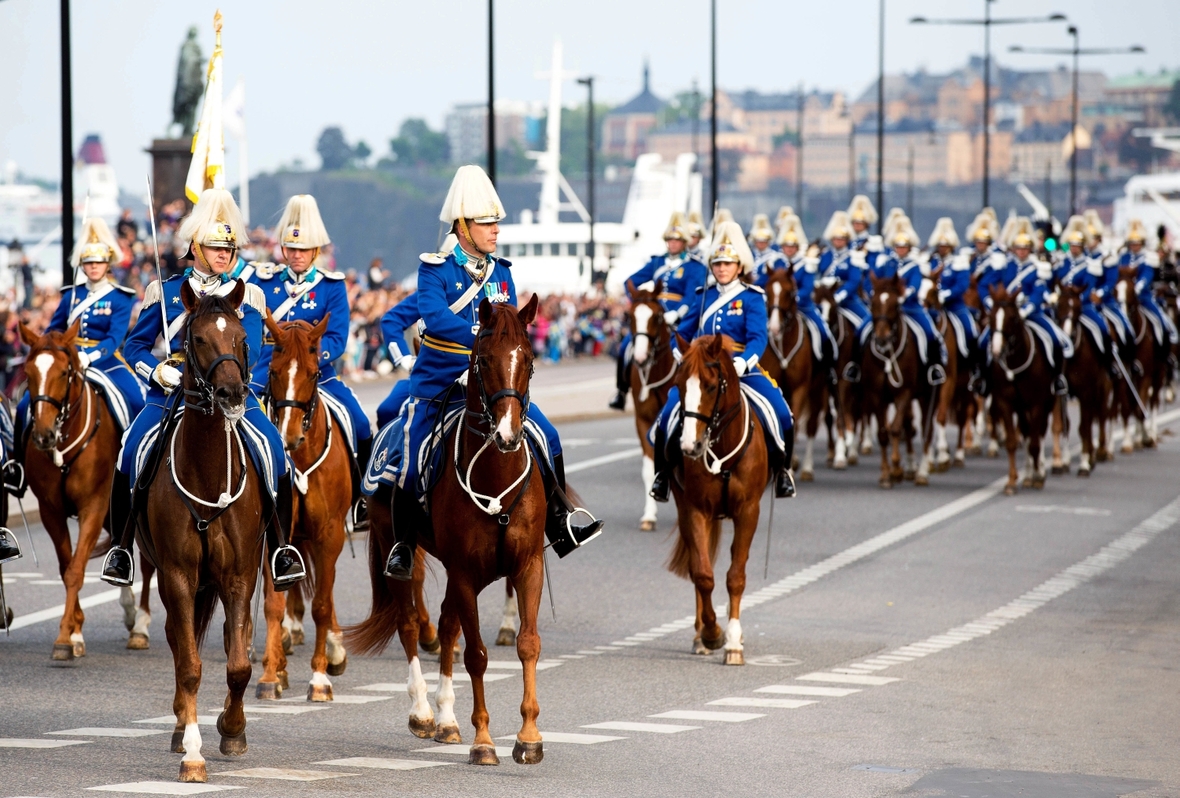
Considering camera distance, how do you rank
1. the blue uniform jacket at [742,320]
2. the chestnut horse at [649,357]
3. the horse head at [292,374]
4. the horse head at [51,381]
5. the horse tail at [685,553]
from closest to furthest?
1. the horse head at [292,374]
2. the horse head at [51,381]
3. the horse tail at [685,553]
4. the blue uniform jacket at [742,320]
5. the chestnut horse at [649,357]

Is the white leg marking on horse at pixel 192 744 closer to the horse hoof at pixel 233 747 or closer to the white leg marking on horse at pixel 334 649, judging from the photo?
the horse hoof at pixel 233 747

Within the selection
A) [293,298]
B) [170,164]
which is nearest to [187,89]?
[170,164]

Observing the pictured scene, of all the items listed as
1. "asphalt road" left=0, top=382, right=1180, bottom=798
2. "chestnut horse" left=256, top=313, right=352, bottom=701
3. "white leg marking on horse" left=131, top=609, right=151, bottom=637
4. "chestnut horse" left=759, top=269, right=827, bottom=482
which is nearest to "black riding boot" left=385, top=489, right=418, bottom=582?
"asphalt road" left=0, top=382, right=1180, bottom=798

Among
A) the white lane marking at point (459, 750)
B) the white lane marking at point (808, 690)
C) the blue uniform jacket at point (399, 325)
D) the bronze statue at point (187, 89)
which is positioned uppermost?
the bronze statue at point (187, 89)

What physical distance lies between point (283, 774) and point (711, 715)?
9.46ft

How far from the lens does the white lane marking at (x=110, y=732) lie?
10.7m

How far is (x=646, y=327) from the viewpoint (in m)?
19.8

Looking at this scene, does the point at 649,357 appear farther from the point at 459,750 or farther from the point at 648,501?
the point at 459,750

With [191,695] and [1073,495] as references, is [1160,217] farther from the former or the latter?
[191,695]

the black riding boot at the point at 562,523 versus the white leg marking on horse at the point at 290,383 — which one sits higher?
the white leg marking on horse at the point at 290,383

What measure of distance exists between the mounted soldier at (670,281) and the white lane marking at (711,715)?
8.40 metres

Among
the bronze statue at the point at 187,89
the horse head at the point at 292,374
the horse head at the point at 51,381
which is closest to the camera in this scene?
the horse head at the point at 292,374

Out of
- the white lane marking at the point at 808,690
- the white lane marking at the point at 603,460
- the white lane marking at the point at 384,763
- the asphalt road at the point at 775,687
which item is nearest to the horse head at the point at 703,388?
the asphalt road at the point at 775,687

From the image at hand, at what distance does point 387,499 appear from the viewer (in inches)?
453
